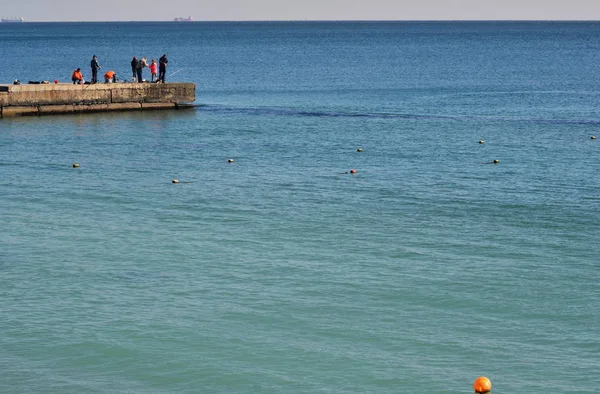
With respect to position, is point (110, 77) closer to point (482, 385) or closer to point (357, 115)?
point (357, 115)

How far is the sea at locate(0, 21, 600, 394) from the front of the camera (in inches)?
619

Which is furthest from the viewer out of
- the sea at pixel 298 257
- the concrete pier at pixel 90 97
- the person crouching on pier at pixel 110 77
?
the person crouching on pier at pixel 110 77

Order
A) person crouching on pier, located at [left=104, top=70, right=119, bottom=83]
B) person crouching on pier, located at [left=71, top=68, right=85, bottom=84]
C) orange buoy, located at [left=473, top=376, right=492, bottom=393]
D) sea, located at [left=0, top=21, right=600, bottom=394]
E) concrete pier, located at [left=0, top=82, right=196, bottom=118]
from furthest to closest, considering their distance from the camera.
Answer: person crouching on pier, located at [left=104, top=70, right=119, bottom=83] → person crouching on pier, located at [left=71, top=68, right=85, bottom=84] → concrete pier, located at [left=0, top=82, right=196, bottom=118] → sea, located at [left=0, top=21, right=600, bottom=394] → orange buoy, located at [left=473, top=376, right=492, bottom=393]

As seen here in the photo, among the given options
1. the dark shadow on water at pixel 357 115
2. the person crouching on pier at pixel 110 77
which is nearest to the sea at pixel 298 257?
the dark shadow on water at pixel 357 115

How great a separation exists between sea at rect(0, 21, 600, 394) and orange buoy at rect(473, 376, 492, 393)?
0.44m

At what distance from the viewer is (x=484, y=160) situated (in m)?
33.3

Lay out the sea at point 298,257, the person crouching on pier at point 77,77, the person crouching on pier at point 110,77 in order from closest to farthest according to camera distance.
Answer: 1. the sea at point 298,257
2. the person crouching on pier at point 77,77
3. the person crouching on pier at point 110,77

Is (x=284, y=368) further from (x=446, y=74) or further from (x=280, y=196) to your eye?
(x=446, y=74)

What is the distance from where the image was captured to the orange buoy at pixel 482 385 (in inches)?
571

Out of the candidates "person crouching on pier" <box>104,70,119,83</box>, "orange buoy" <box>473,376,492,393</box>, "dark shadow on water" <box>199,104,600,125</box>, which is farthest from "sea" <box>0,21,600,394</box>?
"person crouching on pier" <box>104,70,119,83</box>

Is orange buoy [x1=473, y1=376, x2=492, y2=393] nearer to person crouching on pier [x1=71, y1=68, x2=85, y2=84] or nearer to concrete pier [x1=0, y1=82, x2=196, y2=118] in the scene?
concrete pier [x1=0, y1=82, x2=196, y2=118]

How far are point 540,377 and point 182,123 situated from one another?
30.3m

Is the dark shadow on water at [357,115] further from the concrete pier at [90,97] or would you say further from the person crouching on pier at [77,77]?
the person crouching on pier at [77,77]

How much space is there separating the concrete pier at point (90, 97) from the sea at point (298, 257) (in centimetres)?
119
